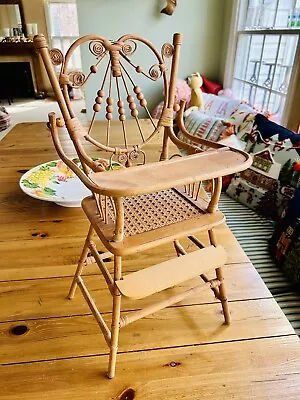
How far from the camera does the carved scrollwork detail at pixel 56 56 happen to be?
72 cm

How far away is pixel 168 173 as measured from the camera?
0.64 meters

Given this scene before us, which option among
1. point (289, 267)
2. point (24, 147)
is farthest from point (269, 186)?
point (24, 147)

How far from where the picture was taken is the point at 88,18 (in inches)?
116

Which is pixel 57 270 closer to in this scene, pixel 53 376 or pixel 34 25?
pixel 53 376

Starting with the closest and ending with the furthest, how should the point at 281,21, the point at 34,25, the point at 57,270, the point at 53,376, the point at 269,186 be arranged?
the point at 53,376 → the point at 57,270 → the point at 269,186 → the point at 281,21 → the point at 34,25

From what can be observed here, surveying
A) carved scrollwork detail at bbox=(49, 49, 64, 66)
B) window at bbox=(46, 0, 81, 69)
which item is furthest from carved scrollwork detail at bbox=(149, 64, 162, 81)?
window at bbox=(46, 0, 81, 69)

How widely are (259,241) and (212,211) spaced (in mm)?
830

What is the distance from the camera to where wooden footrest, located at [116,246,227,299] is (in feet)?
2.22

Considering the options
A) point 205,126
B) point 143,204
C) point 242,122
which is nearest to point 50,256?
point 143,204

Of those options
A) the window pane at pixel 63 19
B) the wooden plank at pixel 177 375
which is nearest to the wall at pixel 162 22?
the wooden plank at pixel 177 375

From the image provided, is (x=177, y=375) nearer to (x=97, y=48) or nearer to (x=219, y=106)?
(x=97, y=48)

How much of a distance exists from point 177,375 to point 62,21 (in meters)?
7.08

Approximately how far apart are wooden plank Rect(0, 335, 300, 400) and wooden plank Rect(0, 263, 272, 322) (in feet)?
0.45

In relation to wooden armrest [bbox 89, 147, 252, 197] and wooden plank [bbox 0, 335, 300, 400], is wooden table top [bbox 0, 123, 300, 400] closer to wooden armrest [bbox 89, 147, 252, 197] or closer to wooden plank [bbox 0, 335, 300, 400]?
wooden plank [bbox 0, 335, 300, 400]
